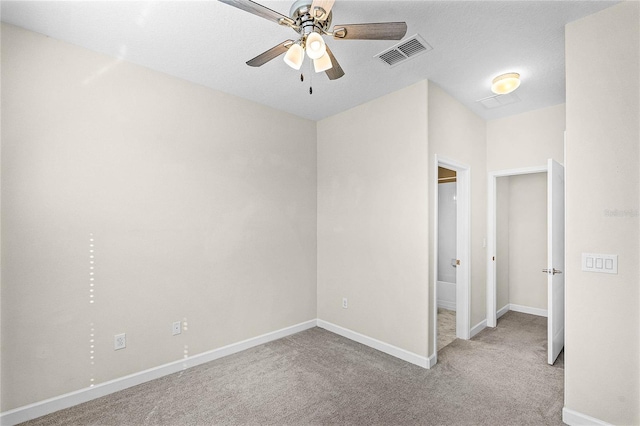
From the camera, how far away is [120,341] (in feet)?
8.54

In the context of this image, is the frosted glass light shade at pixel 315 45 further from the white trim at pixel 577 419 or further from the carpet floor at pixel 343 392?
the white trim at pixel 577 419

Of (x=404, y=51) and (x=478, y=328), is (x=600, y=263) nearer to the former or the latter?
(x=404, y=51)

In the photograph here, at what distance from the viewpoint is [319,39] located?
1702mm

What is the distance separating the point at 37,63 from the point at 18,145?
2.06ft

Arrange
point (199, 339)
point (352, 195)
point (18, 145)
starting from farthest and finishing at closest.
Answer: point (352, 195)
point (199, 339)
point (18, 145)

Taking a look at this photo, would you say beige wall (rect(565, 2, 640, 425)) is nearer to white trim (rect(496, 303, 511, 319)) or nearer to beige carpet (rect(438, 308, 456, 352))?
beige carpet (rect(438, 308, 456, 352))

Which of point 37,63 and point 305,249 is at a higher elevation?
point 37,63

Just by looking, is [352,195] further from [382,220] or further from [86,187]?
[86,187]

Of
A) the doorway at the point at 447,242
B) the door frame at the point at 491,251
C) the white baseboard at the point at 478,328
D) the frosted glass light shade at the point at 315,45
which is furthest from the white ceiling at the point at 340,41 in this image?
the white baseboard at the point at 478,328

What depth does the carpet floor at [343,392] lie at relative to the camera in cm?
223

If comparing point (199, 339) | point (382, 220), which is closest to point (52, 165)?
point (199, 339)

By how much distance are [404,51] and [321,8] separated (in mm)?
1097

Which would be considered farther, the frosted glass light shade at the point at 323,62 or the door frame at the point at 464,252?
the door frame at the point at 464,252

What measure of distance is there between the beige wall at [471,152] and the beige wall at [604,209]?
3.71ft
